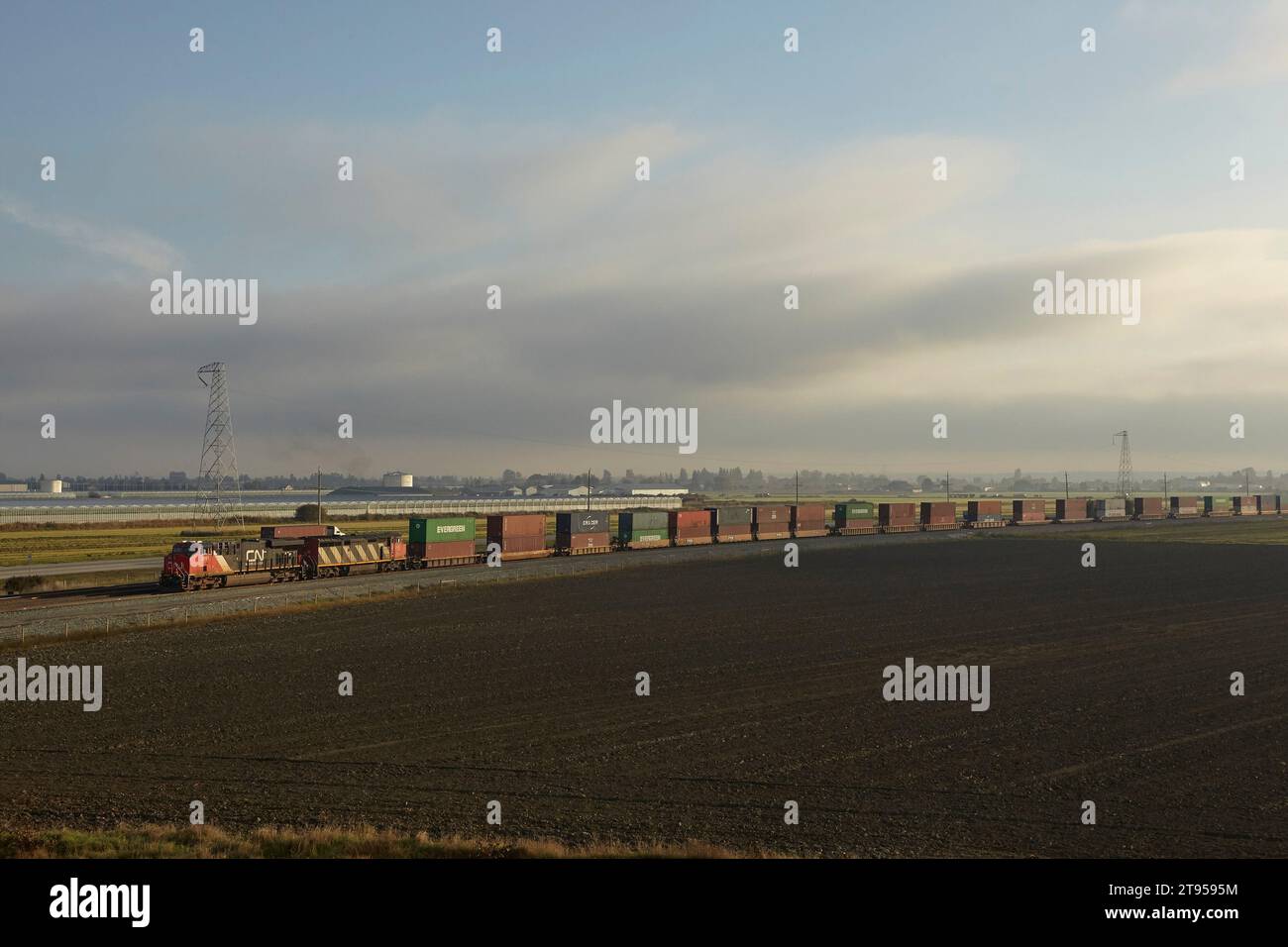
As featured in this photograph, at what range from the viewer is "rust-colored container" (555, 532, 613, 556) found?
78188mm

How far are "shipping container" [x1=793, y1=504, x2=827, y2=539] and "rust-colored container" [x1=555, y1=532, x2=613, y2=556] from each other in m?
30.0

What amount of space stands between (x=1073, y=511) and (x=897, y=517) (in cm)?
4230

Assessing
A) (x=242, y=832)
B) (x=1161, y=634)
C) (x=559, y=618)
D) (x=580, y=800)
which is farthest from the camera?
(x=559, y=618)

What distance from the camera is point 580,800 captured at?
17.1m

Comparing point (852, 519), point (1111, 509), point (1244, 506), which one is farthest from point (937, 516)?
point (1244, 506)

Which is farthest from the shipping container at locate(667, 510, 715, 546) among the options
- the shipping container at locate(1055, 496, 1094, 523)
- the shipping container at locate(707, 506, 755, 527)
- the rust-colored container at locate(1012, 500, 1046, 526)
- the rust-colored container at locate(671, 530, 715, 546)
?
the shipping container at locate(1055, 496, 1094, 523)

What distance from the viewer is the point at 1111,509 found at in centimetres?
14438

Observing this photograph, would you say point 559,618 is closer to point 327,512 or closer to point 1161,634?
point 1161,634

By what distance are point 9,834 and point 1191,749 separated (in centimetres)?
2419
